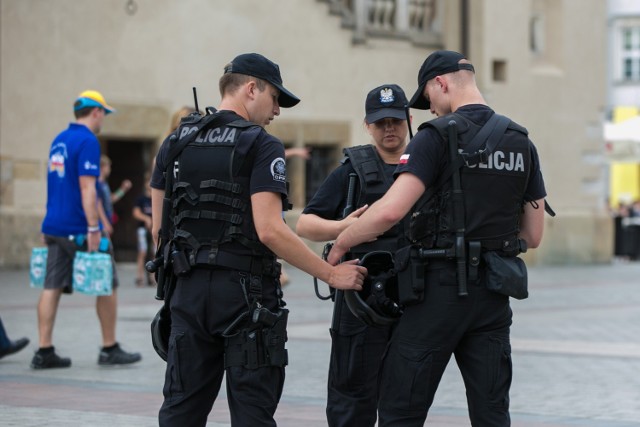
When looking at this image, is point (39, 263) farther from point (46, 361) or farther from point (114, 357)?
point (114, 357)

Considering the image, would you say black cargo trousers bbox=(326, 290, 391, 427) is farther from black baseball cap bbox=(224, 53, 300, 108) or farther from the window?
the window

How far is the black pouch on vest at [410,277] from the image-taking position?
215 inches

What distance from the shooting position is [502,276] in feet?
17.9

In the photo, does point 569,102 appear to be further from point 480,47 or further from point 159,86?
point 159,86

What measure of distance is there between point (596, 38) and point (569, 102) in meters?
1.38

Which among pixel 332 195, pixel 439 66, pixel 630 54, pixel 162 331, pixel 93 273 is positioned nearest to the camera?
pixel 439 66

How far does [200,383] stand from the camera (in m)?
5.47

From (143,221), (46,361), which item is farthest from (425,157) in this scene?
(143,221)

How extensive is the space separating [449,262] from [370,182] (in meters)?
1.03

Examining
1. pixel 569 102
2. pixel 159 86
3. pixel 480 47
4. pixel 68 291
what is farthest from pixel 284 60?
pixel 68 291

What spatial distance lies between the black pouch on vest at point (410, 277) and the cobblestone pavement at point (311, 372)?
89.9 inches

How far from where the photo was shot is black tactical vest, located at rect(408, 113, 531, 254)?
547cm

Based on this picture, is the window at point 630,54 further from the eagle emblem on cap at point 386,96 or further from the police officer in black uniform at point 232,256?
the police officer in black uniform at point 232,256

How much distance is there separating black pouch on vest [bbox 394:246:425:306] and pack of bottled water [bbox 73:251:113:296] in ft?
15.6
